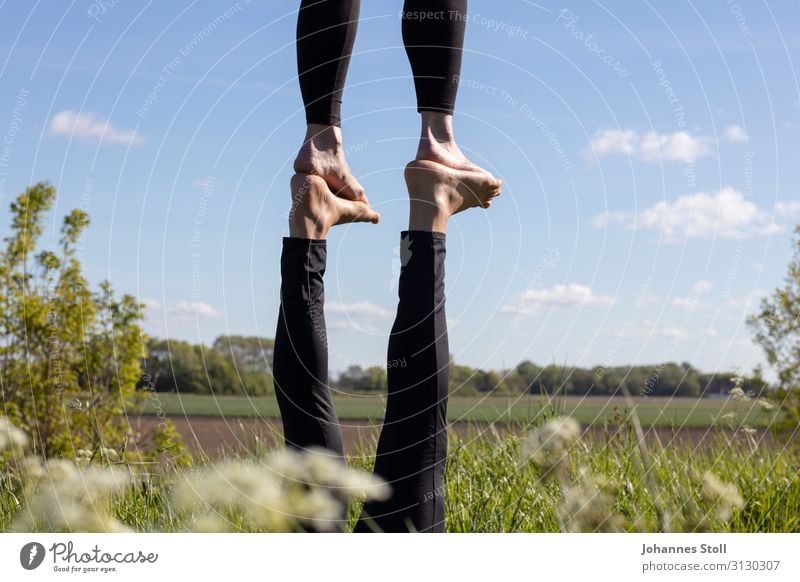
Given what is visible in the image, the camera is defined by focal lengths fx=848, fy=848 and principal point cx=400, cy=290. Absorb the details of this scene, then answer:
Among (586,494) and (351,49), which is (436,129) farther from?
(586,494)

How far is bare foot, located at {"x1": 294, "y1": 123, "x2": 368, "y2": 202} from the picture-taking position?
290 cm

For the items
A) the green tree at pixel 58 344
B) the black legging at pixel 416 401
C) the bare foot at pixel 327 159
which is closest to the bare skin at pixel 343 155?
the bare foot at pixel 327 159

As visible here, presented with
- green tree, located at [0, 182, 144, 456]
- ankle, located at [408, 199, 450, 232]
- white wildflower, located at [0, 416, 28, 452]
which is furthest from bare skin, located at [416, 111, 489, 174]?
green tree, located at [0, 182, 144, 456]

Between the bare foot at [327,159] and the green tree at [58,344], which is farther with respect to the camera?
the green tree at [58,344]

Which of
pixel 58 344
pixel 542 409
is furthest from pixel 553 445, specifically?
pixel 58 344

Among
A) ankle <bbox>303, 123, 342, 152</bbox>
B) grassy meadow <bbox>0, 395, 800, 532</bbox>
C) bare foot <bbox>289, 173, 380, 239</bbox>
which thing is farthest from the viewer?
ankle <bbox>303, 123, 342, 152</bbox>

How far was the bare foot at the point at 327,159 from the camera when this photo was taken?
290 cm

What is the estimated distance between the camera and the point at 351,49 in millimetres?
2939

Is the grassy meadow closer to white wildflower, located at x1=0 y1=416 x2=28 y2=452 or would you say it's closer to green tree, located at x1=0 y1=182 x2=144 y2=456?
white wildflower, located at x1=0 y1=416 x2=28 y2=452

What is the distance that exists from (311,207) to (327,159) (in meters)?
0.20

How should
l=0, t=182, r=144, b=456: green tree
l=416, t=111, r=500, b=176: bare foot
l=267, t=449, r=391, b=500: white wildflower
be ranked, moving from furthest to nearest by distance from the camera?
l=0, t=182, r=144, b=456: green tree < l=416, t=111, r=500, b=176: bare foot < l=267, t=449, r=391, b=500: white wildflower

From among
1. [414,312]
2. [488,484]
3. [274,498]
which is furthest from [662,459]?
[274,498]

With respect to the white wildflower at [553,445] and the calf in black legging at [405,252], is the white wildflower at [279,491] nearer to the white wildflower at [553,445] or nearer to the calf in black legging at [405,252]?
the calf in black legging at [405,252]

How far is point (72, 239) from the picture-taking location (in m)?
6.87
